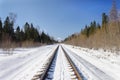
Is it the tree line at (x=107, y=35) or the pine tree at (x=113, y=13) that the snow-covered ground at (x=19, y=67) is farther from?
the pine tree at (x=113, y=13)

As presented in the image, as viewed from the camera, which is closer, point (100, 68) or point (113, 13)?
point (100, 68)

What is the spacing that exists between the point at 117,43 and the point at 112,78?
24067mm

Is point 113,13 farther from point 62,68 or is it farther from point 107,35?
point 62,68

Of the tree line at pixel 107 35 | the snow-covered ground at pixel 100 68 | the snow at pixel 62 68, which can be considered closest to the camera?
the snow at pixel 62 68

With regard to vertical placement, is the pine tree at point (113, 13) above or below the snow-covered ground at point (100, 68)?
above

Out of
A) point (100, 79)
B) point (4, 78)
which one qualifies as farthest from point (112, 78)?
point (4, 78)

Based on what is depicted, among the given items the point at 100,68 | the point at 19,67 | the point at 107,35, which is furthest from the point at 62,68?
the point at 107,35

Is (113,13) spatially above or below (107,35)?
above

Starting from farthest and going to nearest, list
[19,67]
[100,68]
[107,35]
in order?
1. [107,35]
2. [19,67]
3. [100,68]

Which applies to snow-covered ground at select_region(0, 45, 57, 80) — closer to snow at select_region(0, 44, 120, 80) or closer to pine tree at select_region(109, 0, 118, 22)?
snow at select_region(0, 44, 120, 80)

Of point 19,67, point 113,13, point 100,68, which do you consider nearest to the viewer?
point 100,68

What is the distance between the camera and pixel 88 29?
391 ft

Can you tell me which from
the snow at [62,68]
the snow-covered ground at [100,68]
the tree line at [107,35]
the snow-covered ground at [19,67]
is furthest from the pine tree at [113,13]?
the snow-covered ground at [19,67]

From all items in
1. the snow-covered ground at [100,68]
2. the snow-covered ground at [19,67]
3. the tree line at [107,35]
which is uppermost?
the tree line at [107,35]
